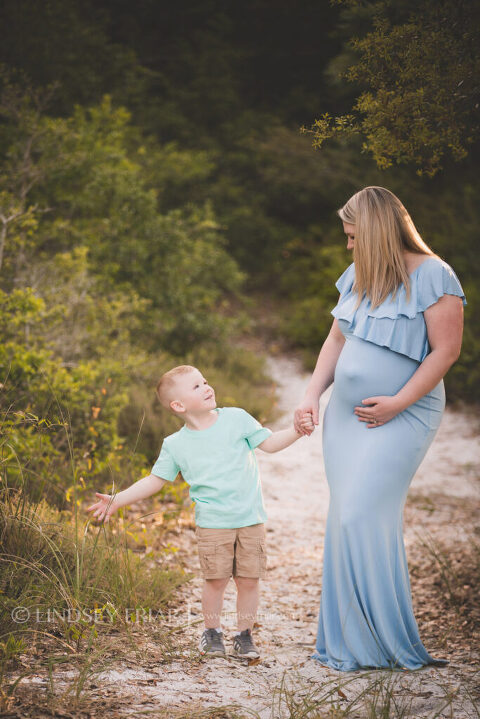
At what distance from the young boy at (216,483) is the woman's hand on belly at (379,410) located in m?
0.25

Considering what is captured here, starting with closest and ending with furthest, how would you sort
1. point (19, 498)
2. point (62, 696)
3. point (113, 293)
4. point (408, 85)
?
point (62, 696), point (19, 498), point (408, 85), point (113, 293)

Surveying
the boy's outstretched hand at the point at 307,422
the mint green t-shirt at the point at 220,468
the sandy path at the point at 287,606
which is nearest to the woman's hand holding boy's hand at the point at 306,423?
the boy's outstretched hand at the point at 307,422

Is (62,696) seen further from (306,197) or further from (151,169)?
(306,197)

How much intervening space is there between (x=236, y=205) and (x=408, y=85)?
453 inches

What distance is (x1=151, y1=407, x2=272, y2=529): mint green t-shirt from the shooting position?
2945mm

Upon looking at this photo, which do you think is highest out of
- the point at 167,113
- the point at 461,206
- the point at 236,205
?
the point at 167,113

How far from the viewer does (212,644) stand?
304cm

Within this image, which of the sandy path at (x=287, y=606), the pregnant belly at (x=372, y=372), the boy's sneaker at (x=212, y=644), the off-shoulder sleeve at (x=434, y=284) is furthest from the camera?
the boy's sneaker at (x=212, y=644)

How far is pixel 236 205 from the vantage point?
14852 mm

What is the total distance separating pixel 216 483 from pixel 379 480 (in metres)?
0.70

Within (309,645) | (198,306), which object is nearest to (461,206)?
(198,306)

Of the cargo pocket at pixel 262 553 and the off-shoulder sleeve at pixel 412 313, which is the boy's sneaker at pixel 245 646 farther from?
the off-shoulder sleeve at pixel 412 313

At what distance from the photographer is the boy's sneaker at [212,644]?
3.02 meters

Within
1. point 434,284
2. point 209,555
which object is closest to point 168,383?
point 209,555
